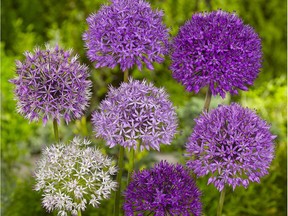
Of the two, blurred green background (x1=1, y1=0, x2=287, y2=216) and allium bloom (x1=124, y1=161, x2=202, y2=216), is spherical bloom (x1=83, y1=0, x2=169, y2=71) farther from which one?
blurred green background (x1=1, y1=0, x2=287, y2=216)

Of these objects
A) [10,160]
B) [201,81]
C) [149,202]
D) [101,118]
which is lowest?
[149,202]

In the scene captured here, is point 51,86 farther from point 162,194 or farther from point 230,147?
point 230,147

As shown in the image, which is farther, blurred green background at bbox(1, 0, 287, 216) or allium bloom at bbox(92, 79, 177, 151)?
blurred green background at bbox(1, 0, 287, 216)

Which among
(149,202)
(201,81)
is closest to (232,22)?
(201,81)

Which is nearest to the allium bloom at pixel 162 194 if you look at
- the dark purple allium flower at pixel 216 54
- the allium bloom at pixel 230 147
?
the allium bloom at pixel 230 147

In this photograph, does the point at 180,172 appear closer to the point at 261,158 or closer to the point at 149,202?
the point at 149,202

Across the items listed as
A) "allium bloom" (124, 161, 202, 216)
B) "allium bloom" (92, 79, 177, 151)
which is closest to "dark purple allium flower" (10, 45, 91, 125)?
"allium bloom" (92, 79, 177, 151)
